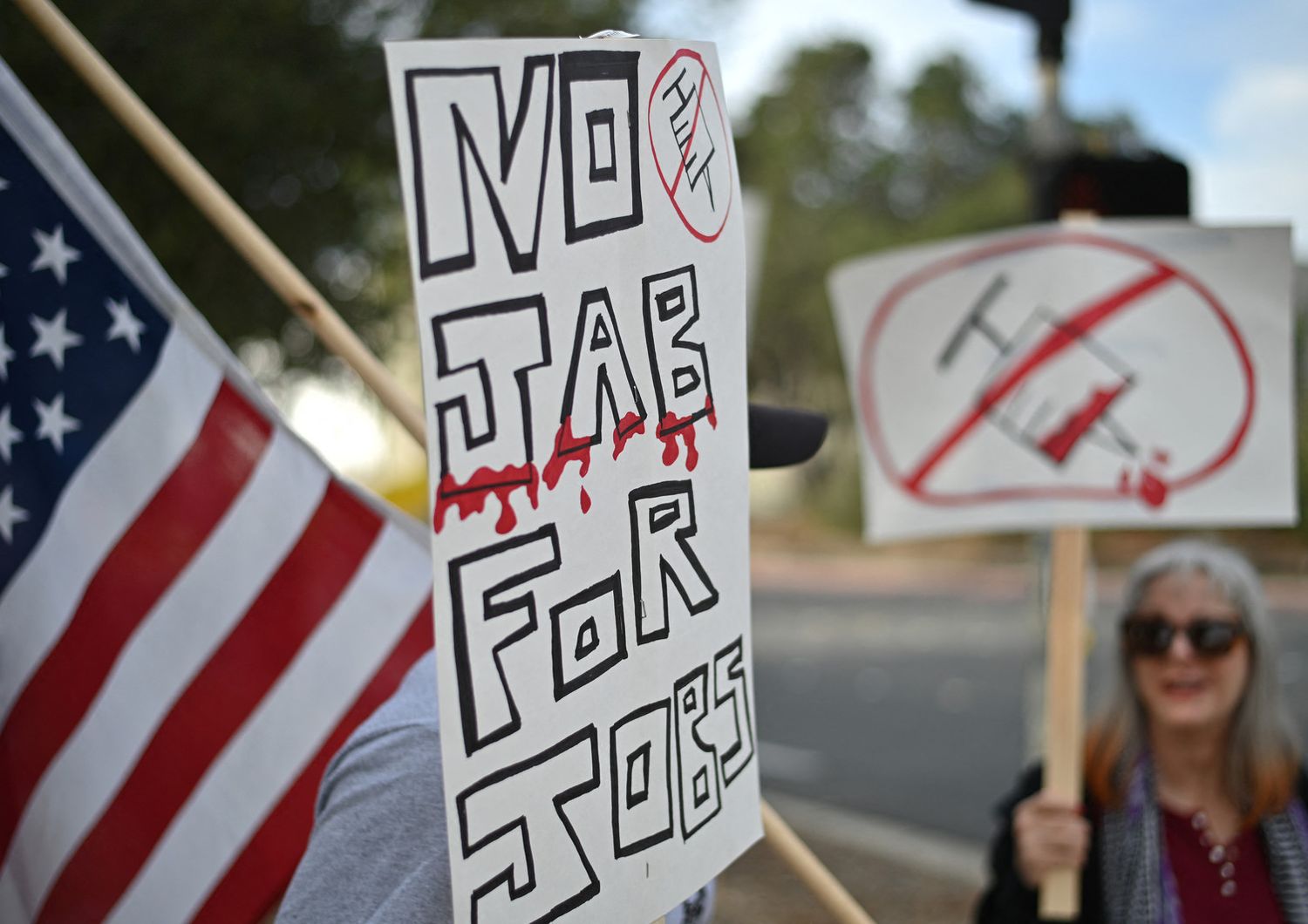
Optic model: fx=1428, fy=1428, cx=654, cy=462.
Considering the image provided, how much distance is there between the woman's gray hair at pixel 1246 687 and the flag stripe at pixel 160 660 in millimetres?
1562

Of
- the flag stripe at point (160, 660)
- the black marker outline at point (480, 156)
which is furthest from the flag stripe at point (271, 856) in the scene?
the black marker outline at point (480, 156)

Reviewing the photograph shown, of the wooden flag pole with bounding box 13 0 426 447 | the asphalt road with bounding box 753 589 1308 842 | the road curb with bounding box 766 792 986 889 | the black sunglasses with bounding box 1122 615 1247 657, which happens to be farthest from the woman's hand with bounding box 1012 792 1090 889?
the road curb with bounding box 766 792 986 889

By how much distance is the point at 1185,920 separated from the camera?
248cm

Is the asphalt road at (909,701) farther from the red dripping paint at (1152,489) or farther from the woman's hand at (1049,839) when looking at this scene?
the woman's hand at (1049,839)

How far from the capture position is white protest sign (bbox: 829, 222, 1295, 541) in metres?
3.00

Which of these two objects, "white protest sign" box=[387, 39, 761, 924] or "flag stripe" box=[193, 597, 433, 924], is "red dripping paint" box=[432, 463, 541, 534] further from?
"flag stripe" box=[193, 597, 433, 924]

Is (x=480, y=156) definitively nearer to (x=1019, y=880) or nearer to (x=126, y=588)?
(x=126, y=588)

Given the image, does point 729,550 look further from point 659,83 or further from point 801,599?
point 801,599

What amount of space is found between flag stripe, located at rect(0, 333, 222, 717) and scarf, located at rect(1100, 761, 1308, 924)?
5.86 ft

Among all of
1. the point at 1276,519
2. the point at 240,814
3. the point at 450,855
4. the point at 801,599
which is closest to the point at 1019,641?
the point at 801,599

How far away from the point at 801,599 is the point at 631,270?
56.6 feet

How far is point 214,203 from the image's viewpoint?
1983 mm

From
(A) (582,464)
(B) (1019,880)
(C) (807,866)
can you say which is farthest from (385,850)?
(B) (1019,880)

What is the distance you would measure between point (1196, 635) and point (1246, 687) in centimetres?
15
